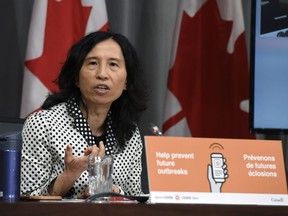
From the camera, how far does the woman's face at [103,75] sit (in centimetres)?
292

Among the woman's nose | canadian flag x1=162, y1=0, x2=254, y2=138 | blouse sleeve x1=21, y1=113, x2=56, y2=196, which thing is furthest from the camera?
canadian flag x1=162, y1=0, x2=254, y2=138

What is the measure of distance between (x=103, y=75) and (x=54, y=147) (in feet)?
1.15

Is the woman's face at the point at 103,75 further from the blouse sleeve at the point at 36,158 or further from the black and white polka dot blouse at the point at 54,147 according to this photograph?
the blouse sleeve at the point at 36,158

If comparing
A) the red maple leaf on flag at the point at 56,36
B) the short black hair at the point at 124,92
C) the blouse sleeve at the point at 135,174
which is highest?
the red maple leaf on flag at the point at 56,36

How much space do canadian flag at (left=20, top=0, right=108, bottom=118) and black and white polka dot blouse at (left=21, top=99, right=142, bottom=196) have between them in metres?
0.77

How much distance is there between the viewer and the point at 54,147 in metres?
2.80

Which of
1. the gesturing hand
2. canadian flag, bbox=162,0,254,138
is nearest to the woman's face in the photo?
the gesturing hand

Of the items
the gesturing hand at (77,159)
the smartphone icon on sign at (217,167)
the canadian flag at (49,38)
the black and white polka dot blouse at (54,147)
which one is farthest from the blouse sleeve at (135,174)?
the smartphone icon on sign at (217,167)

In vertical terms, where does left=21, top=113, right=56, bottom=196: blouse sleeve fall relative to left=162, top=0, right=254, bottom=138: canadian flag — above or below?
below

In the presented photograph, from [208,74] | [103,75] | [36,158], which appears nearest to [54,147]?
[36,158]

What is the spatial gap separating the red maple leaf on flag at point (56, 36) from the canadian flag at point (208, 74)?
1.95 ft

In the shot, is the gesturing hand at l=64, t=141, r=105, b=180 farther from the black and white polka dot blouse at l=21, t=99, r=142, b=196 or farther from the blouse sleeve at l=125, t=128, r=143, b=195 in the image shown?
the blouse sleeve at l=125, t=128, r=143, b=195

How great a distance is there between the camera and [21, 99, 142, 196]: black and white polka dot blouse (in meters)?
2.72

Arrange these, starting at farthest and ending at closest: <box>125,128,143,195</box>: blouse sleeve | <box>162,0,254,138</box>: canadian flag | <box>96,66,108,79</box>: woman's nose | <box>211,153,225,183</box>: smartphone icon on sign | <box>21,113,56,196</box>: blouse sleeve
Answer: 1. <box>162,0,254,138</box>: canadian flag
2. <box>125,128,143,195</box>: blouse sleeve
3. <box>96,66,108,79</box>: woman's nose
4. <box>21,113,56,196</box>: blouse sleeve
5. <box>211,153,225,183</box>: smartphone icon on sign
